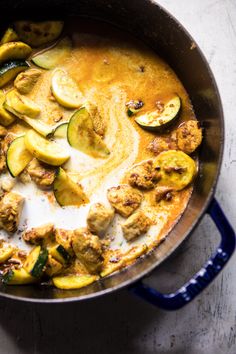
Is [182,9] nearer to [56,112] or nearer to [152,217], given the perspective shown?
[56,112]

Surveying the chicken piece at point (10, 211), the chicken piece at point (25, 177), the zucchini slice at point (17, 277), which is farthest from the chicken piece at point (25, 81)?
the zucchini slice at point (17, 277)

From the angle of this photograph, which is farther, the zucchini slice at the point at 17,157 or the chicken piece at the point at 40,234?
the zucchini slice at the point at 17,157

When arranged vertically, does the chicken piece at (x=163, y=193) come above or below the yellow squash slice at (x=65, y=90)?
below

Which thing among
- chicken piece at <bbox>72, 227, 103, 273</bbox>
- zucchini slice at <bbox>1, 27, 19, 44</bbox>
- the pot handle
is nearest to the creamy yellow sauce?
chicken piece at <bbox>72, 227, 103, 273</bbox>

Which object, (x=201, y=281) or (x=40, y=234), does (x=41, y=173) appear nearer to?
(x=40, y=234)

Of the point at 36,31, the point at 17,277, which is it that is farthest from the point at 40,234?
the point at 36,31

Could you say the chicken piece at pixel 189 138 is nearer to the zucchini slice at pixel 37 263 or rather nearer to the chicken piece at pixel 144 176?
the chicken piece at pixel 144 176

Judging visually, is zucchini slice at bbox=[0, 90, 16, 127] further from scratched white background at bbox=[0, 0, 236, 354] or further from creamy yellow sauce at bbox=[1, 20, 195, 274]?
scratched white background at bbox=[0, 0, 236, 354]

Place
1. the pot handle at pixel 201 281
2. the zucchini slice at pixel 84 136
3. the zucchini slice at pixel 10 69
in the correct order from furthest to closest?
1. the zucchini slice at pixel 10 69
2. the zucchini slice at pixel 84 136
3. the pot handle at pixel 201 281
